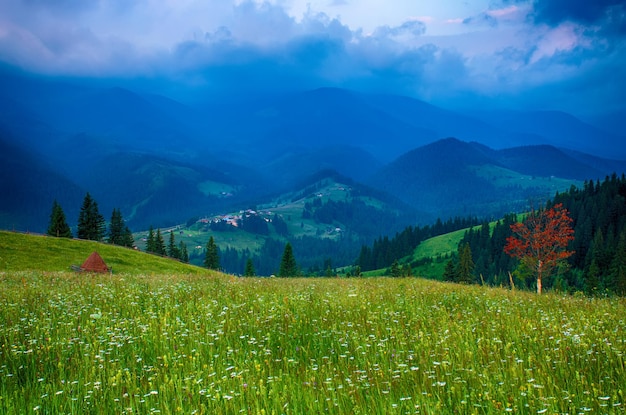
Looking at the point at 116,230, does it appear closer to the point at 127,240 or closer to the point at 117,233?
the point at 117,233

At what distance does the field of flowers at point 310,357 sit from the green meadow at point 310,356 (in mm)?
30

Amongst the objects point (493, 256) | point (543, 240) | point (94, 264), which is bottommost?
point (94, 264)

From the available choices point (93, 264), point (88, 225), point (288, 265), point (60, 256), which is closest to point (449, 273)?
point (288, 265)

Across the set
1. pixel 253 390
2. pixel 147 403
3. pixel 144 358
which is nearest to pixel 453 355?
pixel 253 390

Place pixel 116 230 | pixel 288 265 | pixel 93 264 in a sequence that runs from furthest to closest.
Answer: pixel 116 230 < pixel 288 265 < pixel 93 264

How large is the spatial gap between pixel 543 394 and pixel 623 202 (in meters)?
214

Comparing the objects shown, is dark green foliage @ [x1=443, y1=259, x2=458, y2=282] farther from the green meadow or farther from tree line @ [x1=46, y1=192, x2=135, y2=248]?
the green meadow

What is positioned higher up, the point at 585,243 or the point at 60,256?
the point at 585,243

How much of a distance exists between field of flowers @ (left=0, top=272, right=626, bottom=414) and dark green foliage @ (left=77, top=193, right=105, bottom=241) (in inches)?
3755

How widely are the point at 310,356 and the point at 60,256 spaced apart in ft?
203

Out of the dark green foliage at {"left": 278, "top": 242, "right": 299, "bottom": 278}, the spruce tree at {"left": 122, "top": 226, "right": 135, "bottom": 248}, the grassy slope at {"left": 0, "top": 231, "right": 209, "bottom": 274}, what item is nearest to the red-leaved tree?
the grassy slope at {"left": 0, "top": 231, "right": 209, "bottom": 274}

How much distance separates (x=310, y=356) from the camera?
6.68 metres

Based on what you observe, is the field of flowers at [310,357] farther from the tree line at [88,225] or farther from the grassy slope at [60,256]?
the tree line at [88,225]

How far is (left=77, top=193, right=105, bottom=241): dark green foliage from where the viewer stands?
94.1 metres
